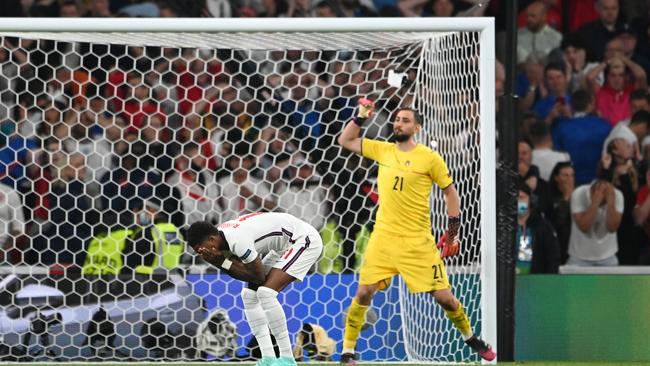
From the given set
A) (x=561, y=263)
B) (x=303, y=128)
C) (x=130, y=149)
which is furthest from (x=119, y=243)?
(x=561, y=263)

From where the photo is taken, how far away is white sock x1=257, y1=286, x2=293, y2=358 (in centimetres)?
816

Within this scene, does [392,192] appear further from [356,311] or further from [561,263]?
[561,263]

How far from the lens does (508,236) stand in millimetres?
9781

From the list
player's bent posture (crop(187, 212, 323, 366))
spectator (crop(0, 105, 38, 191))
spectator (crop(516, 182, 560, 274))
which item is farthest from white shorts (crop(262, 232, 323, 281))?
spectator (crop(516, 182, 560, 274))

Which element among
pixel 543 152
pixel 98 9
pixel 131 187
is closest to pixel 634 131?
pixel 543 152

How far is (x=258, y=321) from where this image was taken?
8227 mm

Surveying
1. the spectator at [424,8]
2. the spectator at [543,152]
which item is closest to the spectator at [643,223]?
the spectator at [543,152]

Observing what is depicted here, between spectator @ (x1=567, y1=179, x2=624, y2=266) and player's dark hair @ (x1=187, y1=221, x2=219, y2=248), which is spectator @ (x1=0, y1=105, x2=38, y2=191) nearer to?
player's dark hair @ (x1=187, y1=221, x2=219, y2=248)

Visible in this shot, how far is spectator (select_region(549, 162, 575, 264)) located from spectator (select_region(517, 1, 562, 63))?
175cm

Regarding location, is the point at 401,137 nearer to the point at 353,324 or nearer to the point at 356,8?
the point at 353,324

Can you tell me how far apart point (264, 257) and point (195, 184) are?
212 centimetres

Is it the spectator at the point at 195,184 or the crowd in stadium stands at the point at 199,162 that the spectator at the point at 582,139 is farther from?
the spectator at the point at 195,184

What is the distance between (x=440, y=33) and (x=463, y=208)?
4.32ft

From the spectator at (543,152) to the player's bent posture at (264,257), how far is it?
13.8ft
